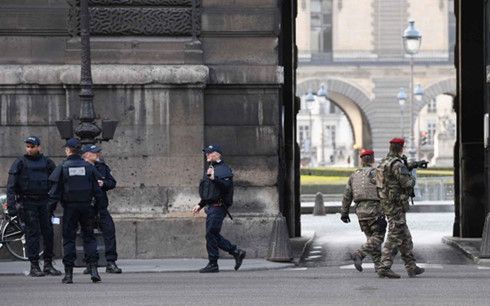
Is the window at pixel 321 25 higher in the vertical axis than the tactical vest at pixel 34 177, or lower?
higher

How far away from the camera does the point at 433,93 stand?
326ft

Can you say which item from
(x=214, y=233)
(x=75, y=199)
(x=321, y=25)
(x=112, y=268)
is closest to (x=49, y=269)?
(x=112, y=268)

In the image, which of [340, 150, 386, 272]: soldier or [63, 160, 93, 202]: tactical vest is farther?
[340, 150, 386, 272]: soldier

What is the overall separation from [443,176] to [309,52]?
3432 centimetres

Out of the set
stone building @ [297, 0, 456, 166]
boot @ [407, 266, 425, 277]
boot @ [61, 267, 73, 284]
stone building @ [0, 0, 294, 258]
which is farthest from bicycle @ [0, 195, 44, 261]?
stone building @ [297, 0, 456, 166]

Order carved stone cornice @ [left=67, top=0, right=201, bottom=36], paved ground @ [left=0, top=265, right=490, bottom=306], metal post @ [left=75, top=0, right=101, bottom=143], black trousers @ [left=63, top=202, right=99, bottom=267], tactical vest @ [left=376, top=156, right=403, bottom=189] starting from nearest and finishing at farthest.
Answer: paved ground @ [left=0, top=265, right=490, bottom=306] < black trousers @ [left=63, top=202, right=99, bottom=267] < tactical vest @ [left=376, top=156, right=403, bottom=189] < metal post @ [left=75, top=0, right=101, bottom=143] < carved stone cornice @ [left=67, top=0, right=201, bottom=36]

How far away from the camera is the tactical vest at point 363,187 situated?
22.3 meters

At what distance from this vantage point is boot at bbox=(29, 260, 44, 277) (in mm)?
22562

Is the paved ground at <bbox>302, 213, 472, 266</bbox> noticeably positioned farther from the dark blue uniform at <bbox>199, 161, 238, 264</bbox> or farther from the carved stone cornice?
the carved stone cornice

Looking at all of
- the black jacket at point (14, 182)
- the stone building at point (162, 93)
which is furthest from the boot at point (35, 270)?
the stone building at point (162, 93)

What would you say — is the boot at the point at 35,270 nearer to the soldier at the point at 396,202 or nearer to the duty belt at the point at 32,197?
the duty belt at the point at 32,197

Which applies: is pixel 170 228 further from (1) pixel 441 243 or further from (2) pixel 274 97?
(1) pixel 441 243

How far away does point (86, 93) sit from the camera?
77.5ft

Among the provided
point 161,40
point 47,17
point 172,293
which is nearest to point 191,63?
point 161,40
